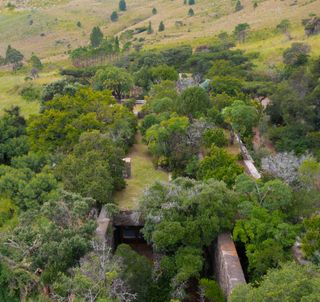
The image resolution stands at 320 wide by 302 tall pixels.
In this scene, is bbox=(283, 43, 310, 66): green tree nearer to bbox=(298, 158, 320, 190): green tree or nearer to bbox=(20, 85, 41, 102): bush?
bbox=(20, 85, 41, 102): bush

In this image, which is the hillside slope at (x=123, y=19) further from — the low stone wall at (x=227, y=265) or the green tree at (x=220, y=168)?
the low stone wall at (x=227, y=265)

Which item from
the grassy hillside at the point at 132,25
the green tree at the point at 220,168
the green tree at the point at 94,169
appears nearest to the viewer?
the green tree at the point at 94,169

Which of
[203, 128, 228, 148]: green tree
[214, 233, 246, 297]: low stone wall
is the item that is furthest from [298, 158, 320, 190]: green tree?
[203, 128, 228, 148]: green tree

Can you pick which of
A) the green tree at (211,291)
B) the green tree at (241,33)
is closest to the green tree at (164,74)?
the green tree at (241,33)

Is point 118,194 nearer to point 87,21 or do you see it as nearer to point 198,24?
point 198,24

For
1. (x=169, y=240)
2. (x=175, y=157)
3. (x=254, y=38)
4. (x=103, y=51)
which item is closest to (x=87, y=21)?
(x=103, y=51)

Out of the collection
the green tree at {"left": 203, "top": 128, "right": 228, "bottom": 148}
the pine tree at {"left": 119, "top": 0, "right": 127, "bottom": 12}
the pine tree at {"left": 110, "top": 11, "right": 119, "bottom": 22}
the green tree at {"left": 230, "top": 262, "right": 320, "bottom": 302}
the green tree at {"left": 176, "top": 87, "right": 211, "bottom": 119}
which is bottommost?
the pine tree at {"left": 110, "top": 11, "right": 119, "bottom": 22}
